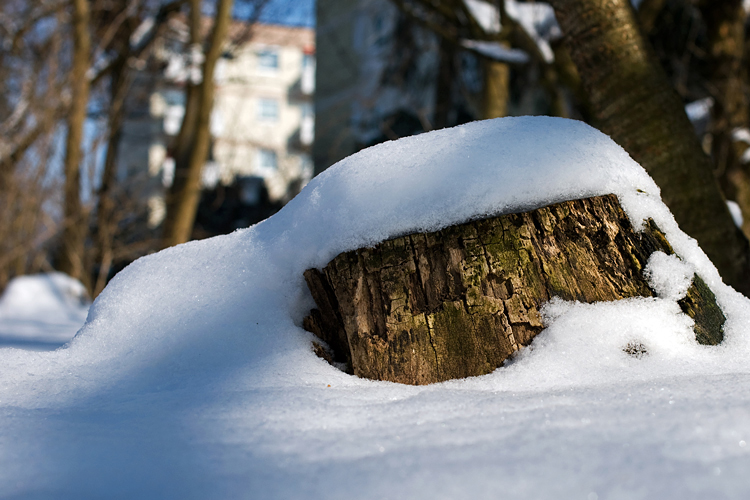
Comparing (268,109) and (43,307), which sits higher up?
(268,109)

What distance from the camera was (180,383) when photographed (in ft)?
3.99

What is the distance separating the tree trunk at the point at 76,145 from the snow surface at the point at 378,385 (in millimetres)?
6155

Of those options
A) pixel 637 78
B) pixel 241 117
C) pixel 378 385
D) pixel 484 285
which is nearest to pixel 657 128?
pixel 637 78

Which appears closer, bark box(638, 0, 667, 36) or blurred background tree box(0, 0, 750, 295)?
blurred background tree box(0, 0, 750, 295)

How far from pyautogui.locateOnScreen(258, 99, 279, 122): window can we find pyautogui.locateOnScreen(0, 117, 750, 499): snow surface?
3093 centimetres

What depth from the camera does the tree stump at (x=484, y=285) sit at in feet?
4.08

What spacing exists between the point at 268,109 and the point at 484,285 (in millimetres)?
31635

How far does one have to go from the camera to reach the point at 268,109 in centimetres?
3112

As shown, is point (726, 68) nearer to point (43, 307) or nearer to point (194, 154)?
point (194, 154)

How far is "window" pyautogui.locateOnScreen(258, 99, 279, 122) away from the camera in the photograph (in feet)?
102

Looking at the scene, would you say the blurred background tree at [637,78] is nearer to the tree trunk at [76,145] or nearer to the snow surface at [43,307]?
the tree trunk at [76,145]

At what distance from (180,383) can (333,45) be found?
14.5 metres

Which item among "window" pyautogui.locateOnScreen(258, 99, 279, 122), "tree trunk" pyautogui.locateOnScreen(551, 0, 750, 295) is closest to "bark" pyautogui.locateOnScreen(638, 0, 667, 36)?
"tree trunk" pyautogui.locateOnScreen(551, 0, 750, 295)

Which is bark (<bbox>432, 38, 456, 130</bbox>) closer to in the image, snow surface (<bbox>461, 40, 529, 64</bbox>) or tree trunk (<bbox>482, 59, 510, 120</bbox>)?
tree trunk (<bbox>482, 59, 510, 120</bbox>)
